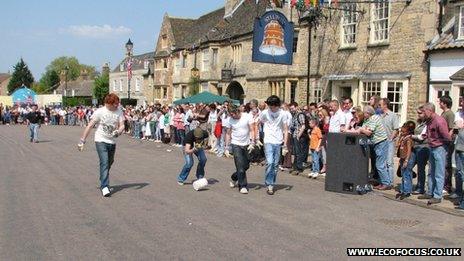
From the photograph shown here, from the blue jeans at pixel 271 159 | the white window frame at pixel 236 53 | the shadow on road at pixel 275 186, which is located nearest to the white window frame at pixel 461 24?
the shadow on road at pixel 275 186

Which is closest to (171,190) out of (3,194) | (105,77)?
(3,194)

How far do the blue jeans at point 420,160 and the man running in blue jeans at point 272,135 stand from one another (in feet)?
7.92

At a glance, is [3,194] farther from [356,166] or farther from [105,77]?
[105,77]

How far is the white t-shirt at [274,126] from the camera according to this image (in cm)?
985

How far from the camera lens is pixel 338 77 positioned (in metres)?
21.3

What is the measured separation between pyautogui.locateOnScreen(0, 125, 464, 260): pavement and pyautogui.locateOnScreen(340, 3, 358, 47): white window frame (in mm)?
10846

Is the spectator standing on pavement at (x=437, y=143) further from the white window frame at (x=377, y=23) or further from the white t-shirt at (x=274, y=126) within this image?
the white window frame at (x=377, y=23)

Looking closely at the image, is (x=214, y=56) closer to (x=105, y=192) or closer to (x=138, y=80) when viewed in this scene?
(x=138, y=80)

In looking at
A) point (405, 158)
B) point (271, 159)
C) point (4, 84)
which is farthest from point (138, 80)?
point (4, 84)

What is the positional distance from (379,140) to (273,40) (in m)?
9.67

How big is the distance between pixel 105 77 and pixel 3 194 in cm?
7342

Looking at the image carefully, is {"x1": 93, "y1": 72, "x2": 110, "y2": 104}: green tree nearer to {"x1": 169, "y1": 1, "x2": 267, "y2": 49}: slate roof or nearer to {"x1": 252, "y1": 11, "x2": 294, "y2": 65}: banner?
{"x1": 169, "y1": 1, "x2": 267, "y2": 49}: slate roof

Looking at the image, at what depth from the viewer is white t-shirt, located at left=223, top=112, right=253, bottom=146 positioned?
9.88 m

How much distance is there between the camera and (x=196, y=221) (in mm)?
7266
